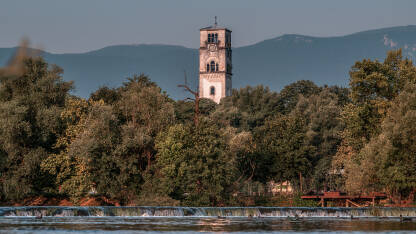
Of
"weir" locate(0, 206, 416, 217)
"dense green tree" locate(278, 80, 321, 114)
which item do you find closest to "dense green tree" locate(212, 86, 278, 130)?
"dense green tree" locate(278, 80, 321, 114)

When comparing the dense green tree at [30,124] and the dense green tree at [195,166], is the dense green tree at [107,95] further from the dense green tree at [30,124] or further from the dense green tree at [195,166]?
the dense green tree at [195,166]

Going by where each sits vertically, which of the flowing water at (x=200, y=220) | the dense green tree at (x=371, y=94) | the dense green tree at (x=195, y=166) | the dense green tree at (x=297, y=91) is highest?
the dense green tree at (x=297, y=91)

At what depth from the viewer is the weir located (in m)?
58.1

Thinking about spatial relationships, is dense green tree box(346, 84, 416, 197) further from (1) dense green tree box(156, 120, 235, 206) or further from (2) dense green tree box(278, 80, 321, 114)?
(2) dense green tree box(278, 80, 321, 114)

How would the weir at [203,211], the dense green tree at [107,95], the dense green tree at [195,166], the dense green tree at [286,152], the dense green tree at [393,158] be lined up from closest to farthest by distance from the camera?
the weir at [203,211] < the dense green tree at [393,158] < the dense green tree at [195,166] < the dense green tree at [107,95] < the dense green tree at [286,152]

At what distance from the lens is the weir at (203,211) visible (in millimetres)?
58094

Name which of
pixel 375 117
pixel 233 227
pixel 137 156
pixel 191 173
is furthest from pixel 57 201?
pixel 375 117

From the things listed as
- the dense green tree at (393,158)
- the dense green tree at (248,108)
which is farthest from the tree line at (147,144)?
the dense green tree at (248,108)

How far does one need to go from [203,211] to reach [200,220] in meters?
4.69

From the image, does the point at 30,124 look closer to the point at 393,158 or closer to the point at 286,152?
the point at 286,152

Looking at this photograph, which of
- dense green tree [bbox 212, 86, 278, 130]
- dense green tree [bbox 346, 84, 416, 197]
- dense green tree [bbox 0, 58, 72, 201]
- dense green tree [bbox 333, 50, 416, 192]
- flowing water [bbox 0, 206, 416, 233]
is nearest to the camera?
flowing water [bbox 0, 206, 416, 233]

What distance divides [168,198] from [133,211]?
602 cm

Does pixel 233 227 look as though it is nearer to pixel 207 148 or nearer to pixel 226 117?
pixel 207 148

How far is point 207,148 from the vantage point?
67.7 meters
